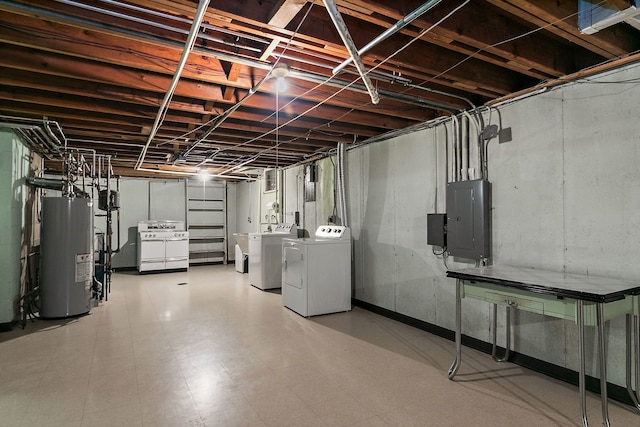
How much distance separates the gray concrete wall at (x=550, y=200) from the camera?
8.15 ft

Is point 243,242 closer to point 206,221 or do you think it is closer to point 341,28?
point 206,221

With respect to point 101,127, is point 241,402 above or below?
below

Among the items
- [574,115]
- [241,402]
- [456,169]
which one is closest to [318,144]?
[456,169]

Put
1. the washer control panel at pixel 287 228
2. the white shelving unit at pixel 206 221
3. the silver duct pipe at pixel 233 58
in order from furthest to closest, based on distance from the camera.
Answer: the white shelving unit at pixel 206 221 → the washer control panel at pixel 287 228 → the silver duct pipe at pixel 233 58

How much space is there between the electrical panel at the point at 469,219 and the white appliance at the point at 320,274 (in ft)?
5.28

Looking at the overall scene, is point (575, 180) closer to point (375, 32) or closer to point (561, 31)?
point (561, 31)

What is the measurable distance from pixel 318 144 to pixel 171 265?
505 centimetres

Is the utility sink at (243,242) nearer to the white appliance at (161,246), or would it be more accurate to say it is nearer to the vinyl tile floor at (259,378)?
the white appliance at (161,246)

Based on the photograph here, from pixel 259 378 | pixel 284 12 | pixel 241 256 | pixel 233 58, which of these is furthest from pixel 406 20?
pixel 241 256

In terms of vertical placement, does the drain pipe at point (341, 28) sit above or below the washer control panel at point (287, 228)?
above

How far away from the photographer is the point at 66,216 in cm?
452

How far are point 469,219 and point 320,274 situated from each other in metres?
2.04

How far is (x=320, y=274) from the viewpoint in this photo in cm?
464

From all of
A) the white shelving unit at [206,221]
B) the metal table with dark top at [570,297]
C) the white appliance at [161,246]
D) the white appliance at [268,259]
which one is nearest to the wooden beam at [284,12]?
the metal table with dark top at [570,297]
